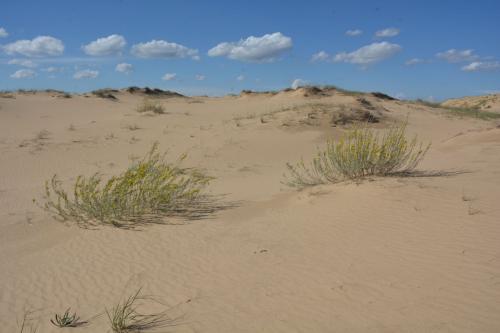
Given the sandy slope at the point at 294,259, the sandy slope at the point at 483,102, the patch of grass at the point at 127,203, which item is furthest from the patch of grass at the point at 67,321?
the sandy slope at the point at 483,102

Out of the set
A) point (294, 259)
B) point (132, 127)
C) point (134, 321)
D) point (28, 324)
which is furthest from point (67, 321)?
point (132, 127)

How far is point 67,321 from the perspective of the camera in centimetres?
366

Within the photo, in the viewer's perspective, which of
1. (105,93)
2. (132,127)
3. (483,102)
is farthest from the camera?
(483,102)

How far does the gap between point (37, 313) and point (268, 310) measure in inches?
85.8

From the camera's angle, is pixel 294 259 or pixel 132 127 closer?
pixel 294 259

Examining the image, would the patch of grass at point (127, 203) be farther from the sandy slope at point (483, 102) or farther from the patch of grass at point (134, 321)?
the sandy slope at point (483, 102)

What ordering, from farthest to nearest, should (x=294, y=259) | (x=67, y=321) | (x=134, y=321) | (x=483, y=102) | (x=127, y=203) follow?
(x=483, y=102) → (x=127, y=203) → (x=294, y=259) → (x=67, y=321) → (x=134, y=321)

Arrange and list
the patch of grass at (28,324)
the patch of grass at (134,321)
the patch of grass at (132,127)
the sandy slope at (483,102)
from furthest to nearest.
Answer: the sandy slope at (483,102)
the patch of grass at (132,127)
the patch of grass at (28,324)
the patch of grass at (134,321)

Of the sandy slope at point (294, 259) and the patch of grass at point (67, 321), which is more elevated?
the sandy slope at point (294, 259)

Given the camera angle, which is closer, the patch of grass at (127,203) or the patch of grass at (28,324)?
the patch of grass at (28,324)

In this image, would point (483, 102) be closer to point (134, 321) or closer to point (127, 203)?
Result: point (127, 203)

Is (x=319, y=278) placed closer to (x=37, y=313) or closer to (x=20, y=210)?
(x=37, y=313)

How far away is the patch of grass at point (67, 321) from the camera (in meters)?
3.63

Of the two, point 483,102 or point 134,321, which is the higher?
point 483,102
